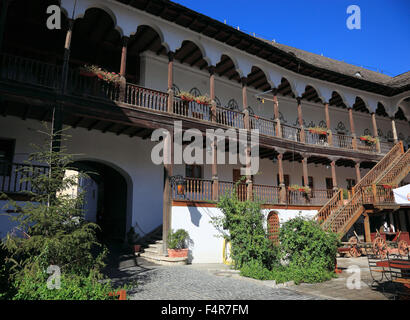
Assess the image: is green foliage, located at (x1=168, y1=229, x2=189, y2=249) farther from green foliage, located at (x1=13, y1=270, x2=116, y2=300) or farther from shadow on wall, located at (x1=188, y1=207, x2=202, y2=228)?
green foliage, located at (x1=13, y1=270, x2=116, y2=300)

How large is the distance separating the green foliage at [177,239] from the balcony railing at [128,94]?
4.60 metres

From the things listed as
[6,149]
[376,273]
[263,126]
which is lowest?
[376,273]

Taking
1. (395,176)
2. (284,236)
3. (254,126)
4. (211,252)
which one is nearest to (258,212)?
(284,236)

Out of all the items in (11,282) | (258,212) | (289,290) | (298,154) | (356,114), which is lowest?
(289,290)

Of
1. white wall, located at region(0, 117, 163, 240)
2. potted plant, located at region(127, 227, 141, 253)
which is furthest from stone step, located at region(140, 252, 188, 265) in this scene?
white wall, located at region(0, 117, 163, 240)

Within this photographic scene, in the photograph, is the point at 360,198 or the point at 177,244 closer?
the point at 177,244

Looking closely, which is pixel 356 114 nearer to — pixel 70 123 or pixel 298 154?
pixel 298 154

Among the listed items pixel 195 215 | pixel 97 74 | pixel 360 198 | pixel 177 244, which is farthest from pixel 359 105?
pixel 97 74

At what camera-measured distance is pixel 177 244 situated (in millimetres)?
10688

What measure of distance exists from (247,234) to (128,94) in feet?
24.6

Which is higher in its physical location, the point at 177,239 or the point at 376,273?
the point at 177,239

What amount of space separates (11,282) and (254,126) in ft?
38.5

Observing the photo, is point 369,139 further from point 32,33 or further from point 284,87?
point 32,33

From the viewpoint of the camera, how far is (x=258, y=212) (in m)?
9.77
